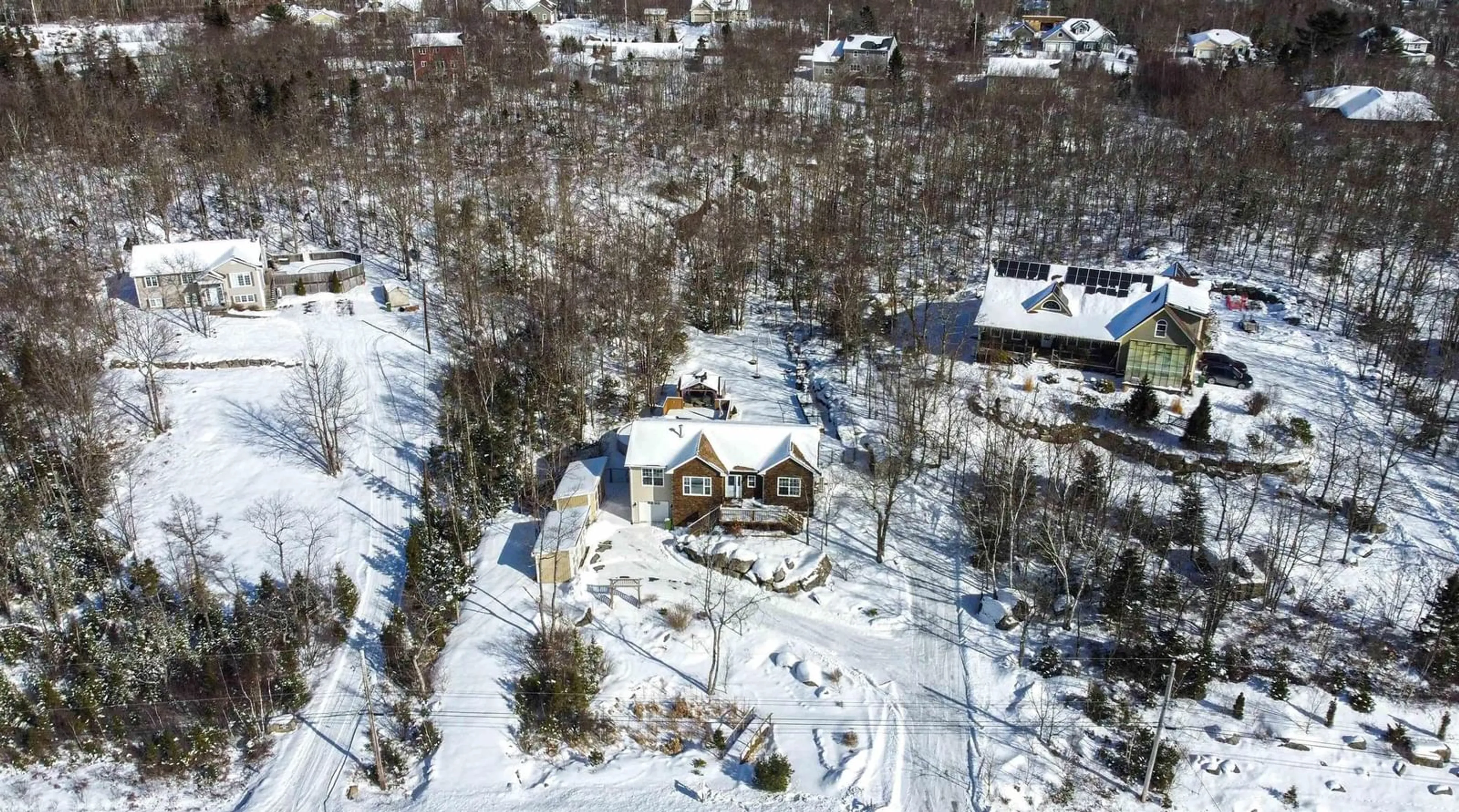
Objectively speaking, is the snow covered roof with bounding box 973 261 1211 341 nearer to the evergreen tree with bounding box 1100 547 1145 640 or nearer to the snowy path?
the evergreen tree with bounding box 1100 547 1145 640

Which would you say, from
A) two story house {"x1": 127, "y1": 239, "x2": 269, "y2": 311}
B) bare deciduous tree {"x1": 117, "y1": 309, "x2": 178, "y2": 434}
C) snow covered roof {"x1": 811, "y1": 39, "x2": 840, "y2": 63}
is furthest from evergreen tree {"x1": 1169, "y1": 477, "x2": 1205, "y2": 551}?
snow covered roof {"x1": 811, "y1": 39, "x2": 840, "y2": 63}

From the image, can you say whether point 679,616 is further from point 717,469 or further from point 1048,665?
point 1048,665

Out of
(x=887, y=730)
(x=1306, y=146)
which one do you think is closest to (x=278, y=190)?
(x=887, y=730)

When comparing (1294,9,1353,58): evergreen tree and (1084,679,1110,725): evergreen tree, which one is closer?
(1084,679,1110,725): evergreen tree

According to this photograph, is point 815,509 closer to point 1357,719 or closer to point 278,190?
point 1357,719

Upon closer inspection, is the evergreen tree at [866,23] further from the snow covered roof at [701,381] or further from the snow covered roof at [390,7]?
the snow covered roof at [701,381]

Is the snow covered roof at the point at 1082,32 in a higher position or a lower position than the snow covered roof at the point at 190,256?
higher

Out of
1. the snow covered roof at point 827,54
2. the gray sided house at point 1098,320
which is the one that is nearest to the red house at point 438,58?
the snow covered roof at point 827,54

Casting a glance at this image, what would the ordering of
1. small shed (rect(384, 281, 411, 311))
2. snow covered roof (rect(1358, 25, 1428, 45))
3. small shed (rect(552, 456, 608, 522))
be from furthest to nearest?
snow covered roof (rect(1358, 25, 1428, 45)), small shed (rect(384, 281, 411, 311)), small shed (rect(552, 456, 608, 522))
